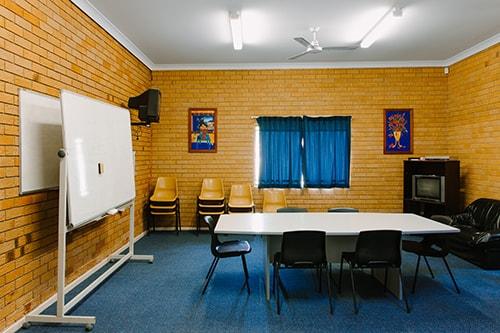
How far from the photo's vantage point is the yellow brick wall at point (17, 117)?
104 inches

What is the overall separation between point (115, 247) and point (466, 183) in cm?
617

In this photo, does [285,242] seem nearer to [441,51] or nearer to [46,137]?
[46,137]

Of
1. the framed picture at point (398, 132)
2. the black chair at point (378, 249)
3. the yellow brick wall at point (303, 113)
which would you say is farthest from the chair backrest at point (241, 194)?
the black chair at point (378, 249)

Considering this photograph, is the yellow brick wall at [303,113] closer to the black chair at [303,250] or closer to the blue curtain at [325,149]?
the blue curtain at [325,149]

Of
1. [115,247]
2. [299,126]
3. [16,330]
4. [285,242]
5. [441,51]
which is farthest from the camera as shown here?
[299,126]

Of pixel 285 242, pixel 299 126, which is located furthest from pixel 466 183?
pixel 285 242

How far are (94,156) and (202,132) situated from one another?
3.38 meters

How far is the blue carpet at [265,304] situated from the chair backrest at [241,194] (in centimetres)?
185

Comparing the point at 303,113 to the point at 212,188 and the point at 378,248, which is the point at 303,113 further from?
the point at 378,248

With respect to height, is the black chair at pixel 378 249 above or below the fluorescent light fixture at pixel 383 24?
below

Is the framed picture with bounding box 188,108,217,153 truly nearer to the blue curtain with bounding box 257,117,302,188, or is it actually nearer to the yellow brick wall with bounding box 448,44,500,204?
the blue curtain with bounding box 257,117,302,188

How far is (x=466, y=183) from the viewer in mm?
5879

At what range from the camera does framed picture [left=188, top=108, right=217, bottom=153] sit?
6.52 m

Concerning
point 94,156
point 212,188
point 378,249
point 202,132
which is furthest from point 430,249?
point 202,132
